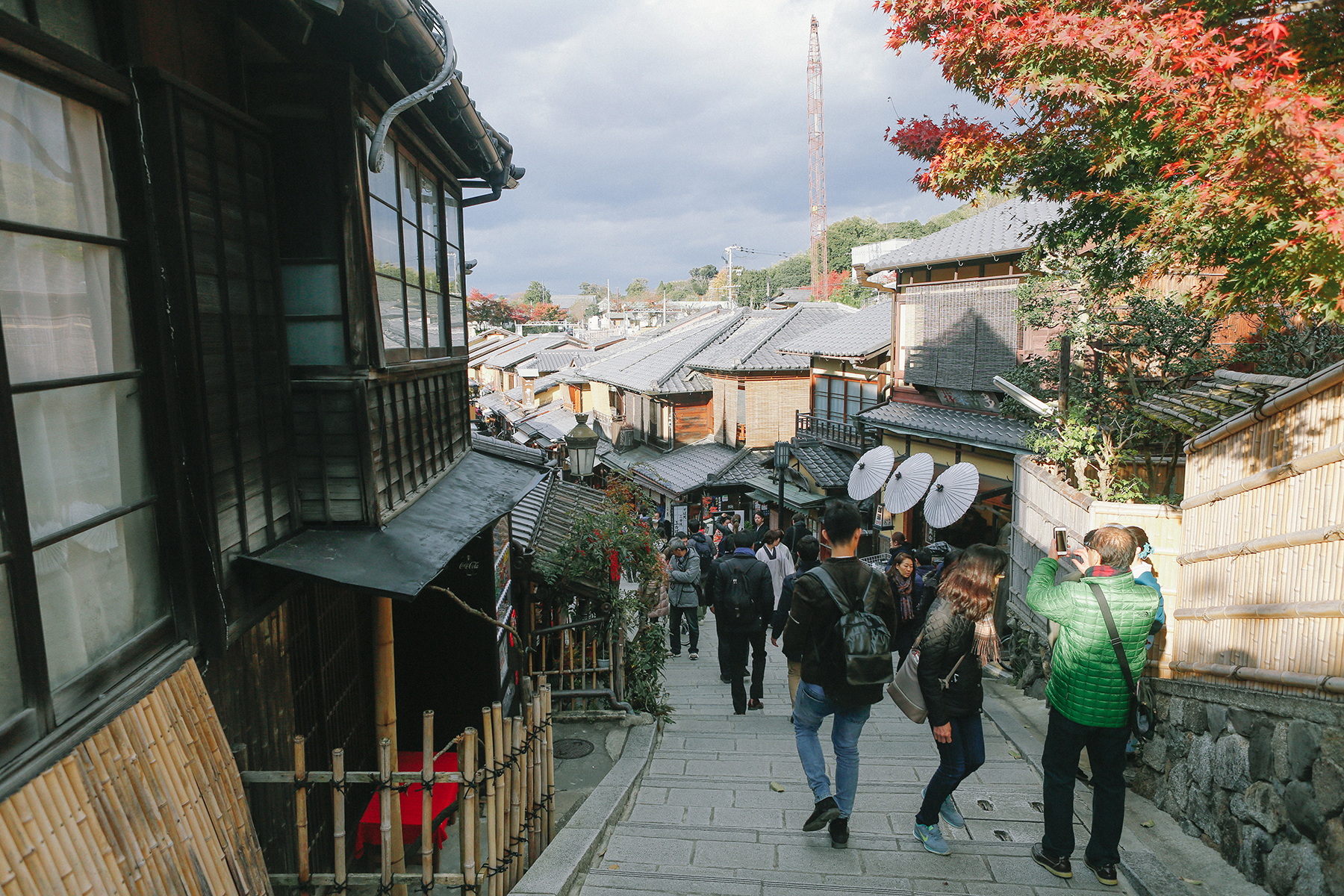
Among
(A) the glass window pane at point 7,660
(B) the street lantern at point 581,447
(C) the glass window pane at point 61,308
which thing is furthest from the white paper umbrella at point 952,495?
(A) the glass window pane at point 7,660

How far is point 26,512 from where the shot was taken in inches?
98.7

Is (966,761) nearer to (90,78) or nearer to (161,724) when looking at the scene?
(161,724)

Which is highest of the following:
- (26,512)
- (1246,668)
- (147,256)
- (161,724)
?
(147,256)

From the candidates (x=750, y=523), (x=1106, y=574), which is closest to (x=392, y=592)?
(x=1106, y=574)

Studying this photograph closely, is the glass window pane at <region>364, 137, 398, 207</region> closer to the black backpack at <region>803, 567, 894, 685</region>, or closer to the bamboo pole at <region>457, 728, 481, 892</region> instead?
the bamboo pole at <region>457, 728, 481, 892</region>

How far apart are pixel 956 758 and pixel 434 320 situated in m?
5.46

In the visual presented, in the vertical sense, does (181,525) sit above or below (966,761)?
above

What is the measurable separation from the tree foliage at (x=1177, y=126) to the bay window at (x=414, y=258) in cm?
468

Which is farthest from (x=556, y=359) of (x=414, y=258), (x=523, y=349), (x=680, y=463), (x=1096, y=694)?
(x=1096, y=694)

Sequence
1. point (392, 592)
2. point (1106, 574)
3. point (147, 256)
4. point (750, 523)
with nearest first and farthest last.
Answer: point (147, 256), point (392, 592), point (1106, 574), point (750, 523)

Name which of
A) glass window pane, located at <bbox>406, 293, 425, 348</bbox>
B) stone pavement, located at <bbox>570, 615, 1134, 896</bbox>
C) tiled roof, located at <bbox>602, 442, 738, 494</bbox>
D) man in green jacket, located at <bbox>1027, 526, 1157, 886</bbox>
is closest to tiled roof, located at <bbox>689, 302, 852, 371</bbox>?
tiled roof, located at <bbox>602, 442, 738, 494</bbox>

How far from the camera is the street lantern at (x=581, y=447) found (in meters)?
15.4

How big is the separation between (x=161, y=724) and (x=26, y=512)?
1116 mm

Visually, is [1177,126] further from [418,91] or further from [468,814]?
[468,814]
